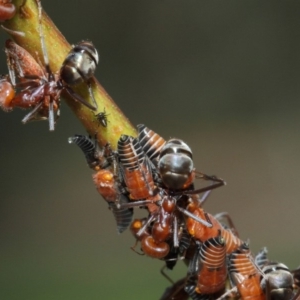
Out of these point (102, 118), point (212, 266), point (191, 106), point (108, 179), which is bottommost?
point (212, 266)

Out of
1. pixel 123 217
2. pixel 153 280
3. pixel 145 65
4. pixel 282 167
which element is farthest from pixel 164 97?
pixel 123 217

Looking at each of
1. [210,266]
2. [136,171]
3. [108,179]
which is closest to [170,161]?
[136,171]

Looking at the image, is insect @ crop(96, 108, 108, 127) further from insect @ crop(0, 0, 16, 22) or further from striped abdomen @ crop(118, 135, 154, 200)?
insect @ crop(0, 0, 16, 22)

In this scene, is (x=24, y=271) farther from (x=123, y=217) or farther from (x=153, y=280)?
(x=123, y=217)

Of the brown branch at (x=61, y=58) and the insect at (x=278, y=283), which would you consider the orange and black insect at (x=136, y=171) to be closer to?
the brown branch at (x=61, y=58)

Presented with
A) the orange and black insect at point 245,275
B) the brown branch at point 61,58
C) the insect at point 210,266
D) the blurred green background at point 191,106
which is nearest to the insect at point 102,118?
the brown branch at point 61,58

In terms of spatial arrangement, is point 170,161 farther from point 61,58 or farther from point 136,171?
point 61,58
